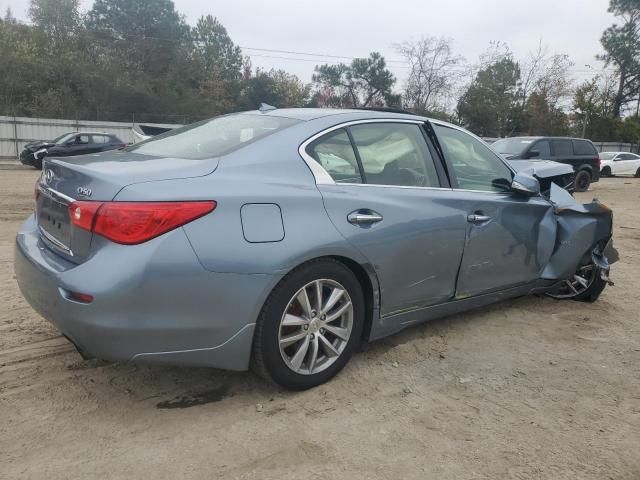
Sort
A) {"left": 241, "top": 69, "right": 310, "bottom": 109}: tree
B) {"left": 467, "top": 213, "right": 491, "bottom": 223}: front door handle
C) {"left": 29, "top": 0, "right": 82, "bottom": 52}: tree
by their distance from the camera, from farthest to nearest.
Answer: {"left": 241, "top": 69, "right": 310, "bottom": 109}: tree
{"left": 29, "top": 0, "right": 82, "bottom": 52}: tree
{"left": 467, "top": 213, "right": 491, "bottom": 223}: front door handle

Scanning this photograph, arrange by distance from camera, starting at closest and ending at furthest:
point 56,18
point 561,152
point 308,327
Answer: point 308,327 < point 561,152 < point 56,18

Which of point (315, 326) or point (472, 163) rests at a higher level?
point (472, 163)

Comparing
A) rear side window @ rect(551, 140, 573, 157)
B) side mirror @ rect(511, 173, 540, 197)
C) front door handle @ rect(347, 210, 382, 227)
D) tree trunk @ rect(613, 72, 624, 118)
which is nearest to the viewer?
front door handle @ rect(347, 210, 382, 227)

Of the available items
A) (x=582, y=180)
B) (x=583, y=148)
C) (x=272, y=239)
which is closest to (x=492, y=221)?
(x=272, y=239)

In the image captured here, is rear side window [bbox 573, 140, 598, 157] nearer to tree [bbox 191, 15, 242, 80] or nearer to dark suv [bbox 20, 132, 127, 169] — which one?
dark suv [bbox 20, 132, 127, 169]

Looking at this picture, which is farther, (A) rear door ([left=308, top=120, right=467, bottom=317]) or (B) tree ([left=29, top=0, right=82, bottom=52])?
(B) tree ([left=29, top=0, right=82, bottom=52])

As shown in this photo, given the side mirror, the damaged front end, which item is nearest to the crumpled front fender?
the damaged front end

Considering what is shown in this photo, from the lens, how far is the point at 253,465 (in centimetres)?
230

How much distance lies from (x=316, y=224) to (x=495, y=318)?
2.12m

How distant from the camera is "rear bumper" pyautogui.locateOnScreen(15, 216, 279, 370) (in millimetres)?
2311

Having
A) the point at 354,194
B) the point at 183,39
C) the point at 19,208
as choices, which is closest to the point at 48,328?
the point at 354,194

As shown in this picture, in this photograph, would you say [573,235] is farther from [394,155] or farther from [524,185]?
[394,155]

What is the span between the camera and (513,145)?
45.6 ft

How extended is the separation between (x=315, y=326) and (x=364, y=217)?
65 centimetres
